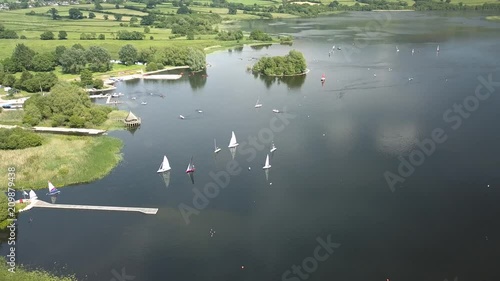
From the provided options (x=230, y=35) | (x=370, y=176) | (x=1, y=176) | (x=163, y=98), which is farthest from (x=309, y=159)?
(x=230, y=35)

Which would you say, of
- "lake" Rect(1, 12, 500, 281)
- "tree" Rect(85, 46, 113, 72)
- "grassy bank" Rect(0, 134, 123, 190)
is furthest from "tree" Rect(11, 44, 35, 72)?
"grassy bank" Rect(0, 134, 123, 190)

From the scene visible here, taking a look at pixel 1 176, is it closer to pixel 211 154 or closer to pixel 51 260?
pixel 51 260

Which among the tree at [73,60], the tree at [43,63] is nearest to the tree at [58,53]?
the tree at [43,63]

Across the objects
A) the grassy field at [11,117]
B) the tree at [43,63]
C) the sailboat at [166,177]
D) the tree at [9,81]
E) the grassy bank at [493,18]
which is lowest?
the sailboat at [166,177]

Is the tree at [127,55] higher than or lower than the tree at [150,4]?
lower

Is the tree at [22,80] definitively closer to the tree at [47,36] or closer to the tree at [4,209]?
the tree at [47,36]

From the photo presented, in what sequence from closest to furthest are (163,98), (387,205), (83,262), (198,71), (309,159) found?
1. (83,262)
2. (387,205)
3. (309,159)
4. (163,98)
5. (198,71)
